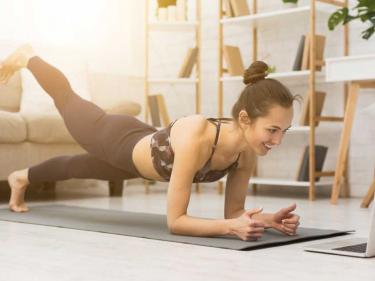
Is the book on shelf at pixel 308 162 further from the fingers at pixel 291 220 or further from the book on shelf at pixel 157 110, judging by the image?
the fingers at pixel 291 220

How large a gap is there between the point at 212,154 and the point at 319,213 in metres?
1.14

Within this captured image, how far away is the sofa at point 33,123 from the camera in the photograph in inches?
138

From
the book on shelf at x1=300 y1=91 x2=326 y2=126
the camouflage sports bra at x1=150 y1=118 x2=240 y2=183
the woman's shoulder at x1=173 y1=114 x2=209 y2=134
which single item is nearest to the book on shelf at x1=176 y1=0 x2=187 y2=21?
the book on shelf at x1=300 y1=91 x2=326 y2=126

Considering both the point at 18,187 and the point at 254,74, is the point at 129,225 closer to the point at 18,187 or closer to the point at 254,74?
the point at 18,187

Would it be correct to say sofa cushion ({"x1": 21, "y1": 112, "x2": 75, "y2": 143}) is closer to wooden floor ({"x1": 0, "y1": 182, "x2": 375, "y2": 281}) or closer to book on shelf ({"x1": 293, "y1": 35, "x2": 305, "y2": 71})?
wooden floor ({"x1": 0, "y1": 182, "x2": 375, "y2": 281})

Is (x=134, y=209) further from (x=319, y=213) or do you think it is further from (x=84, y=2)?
(x=84, y=2)

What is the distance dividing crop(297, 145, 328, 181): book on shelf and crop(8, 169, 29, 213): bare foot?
1.73 meters

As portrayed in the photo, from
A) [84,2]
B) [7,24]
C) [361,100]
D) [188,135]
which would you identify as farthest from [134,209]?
[84,2]

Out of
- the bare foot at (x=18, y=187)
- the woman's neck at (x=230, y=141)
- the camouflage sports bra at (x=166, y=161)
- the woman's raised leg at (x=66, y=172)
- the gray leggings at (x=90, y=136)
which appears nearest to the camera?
the woman's neck at (x=230, y=141)

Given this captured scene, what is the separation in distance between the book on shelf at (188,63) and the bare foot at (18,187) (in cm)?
201

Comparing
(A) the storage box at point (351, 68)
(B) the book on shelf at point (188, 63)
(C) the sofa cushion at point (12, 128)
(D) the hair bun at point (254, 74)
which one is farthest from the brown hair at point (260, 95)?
(B) the book on shelf at point (188, 63)

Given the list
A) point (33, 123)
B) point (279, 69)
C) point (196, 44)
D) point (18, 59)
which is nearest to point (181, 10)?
point (196, 44)

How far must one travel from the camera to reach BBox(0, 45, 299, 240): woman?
196 cm

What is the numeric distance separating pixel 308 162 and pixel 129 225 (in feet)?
5.85
